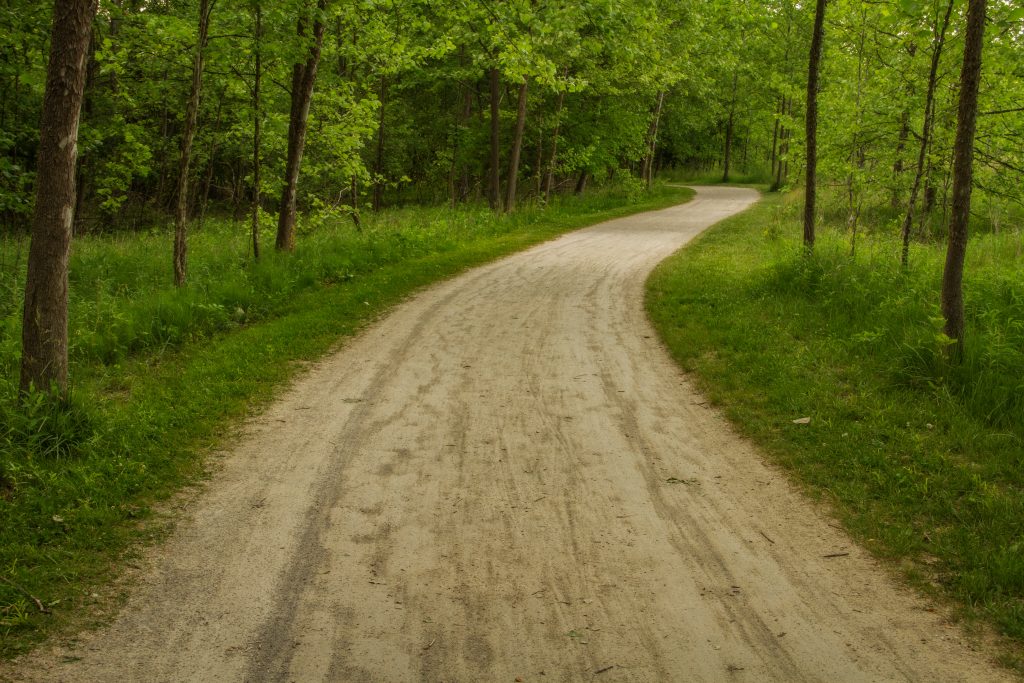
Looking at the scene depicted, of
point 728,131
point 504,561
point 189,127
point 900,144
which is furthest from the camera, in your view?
point 728,131

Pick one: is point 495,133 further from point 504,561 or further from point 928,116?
point 504,561

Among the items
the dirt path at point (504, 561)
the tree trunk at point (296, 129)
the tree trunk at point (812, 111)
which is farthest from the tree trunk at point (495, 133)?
the dirt path at point (504, 561)

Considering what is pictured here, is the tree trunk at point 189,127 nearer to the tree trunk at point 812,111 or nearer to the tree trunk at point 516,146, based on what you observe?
the tree trunk at point 812,111

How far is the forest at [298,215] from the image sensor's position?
5566mm

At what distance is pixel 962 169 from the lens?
23.0 feet

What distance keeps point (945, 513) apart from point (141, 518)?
5.67 metres

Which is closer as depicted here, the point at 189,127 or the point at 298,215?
the point at 189,127

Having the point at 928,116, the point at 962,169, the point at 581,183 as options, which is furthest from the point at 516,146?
the point at 962,169

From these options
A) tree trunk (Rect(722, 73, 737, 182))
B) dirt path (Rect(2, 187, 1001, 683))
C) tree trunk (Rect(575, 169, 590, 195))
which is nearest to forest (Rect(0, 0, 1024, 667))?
dirt path (Rect(2, 187, 1001, 683))

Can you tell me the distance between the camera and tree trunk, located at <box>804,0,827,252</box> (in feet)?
35.9

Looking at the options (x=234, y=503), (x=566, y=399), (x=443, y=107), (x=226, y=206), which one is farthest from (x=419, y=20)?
(x=226, y=206)

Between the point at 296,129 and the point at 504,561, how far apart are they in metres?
11.0

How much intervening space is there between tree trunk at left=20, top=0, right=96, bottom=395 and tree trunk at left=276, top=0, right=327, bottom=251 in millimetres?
7116

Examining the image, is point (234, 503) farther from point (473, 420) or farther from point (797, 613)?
point (797, 613)
